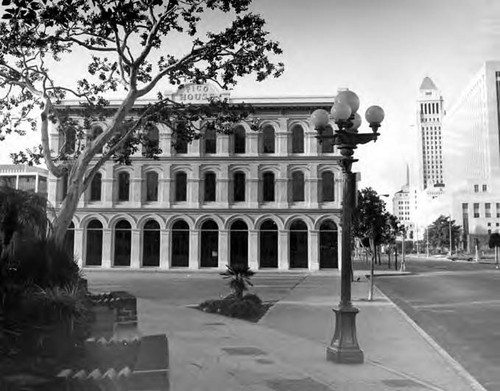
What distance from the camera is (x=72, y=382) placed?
4.06 metres

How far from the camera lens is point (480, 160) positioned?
15250cm

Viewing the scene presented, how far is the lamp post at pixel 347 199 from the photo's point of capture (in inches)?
380

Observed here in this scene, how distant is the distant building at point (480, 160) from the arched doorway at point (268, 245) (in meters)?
92.0

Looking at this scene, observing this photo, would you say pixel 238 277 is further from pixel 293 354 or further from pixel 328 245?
pixel 328 245

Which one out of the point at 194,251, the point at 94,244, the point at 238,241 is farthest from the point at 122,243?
the point at 238,241

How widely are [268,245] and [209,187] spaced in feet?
23.2

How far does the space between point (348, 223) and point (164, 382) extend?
5.53 metres

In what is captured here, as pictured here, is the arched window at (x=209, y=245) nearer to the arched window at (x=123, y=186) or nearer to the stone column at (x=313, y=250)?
the arched window at (x=123, y=186)

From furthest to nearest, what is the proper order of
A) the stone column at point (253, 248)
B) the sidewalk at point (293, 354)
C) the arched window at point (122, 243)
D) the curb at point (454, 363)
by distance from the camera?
the arched window at point (122, 243) < the stone column at point (253, 248) < the curb at point (454, 363) < the sidewalk at point (293, 354)

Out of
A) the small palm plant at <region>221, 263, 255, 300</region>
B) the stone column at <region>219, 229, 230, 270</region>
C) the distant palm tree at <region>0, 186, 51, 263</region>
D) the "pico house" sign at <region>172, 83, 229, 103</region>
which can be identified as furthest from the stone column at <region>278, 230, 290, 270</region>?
the distant palm tree at <region>0, 186, 51, 263</region>

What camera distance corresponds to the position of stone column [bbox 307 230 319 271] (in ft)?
157

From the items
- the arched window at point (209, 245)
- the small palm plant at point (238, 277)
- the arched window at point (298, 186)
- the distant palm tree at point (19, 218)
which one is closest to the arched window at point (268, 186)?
the arched window at point (298, 186)

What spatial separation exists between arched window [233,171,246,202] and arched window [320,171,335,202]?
21.9ft

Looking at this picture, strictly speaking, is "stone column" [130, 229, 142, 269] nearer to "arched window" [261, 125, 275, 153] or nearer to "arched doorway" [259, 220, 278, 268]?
"arched doorway" [259, 220, 278, 268]
